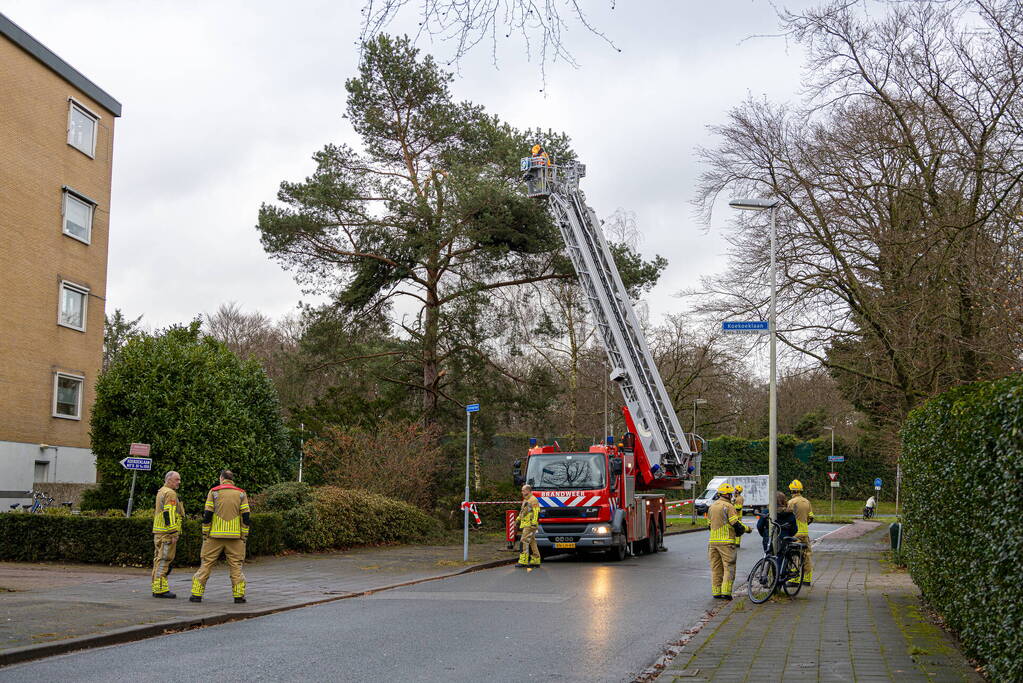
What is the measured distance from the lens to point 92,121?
32.1 metres

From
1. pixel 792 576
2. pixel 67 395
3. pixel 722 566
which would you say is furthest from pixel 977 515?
pixel 67 395

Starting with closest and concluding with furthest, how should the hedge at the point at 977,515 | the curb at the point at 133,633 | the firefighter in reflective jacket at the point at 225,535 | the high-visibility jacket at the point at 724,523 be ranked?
the hedge at the point at 977,515
the curb at the point at 133,633
the firefighter in reflective jacket at the point at 225,535
the high-visibility jacket at the point at 724,523

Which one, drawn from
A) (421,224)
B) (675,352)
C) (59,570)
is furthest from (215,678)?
(675,352)

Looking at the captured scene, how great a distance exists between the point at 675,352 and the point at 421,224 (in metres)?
25.5

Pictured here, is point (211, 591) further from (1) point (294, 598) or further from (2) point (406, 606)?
(2) point (406, 606)

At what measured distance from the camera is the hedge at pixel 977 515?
6465mm

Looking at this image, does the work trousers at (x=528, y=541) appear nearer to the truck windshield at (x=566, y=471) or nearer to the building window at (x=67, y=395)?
the truck windshield at (x=566, y=471)

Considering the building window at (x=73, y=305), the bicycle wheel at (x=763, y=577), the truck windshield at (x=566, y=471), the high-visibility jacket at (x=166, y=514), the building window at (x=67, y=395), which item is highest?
the building window at (x=73, y=305)

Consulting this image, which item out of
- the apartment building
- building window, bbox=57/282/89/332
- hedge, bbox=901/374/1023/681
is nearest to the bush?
the apartment building

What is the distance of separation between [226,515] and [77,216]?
2035cm

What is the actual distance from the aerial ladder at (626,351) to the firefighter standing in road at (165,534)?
1334 cm

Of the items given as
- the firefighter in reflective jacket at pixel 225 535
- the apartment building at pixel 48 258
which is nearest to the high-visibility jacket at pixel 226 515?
the firefighter in reflective jacket at pixel 225 535

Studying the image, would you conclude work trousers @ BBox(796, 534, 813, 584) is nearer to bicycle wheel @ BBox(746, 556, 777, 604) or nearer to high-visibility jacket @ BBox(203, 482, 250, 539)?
bicycle wheel @ BBox(746, 556, 777, 604)

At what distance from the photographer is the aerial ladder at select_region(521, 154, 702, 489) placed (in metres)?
25.9
